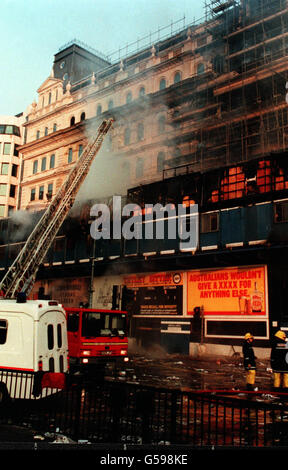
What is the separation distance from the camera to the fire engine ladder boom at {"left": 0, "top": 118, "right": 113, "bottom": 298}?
588 inches

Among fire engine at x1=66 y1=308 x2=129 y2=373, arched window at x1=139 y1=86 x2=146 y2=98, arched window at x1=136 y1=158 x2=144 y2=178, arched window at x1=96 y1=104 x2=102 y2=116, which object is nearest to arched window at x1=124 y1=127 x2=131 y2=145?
arched window at x1=136 y1=158 x2=144 y2=178

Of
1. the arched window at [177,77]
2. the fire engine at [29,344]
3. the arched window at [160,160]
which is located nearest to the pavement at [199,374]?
the fire engine at [29,344]

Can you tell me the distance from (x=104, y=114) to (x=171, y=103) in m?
7.20

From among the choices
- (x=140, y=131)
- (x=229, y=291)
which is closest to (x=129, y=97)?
(x=140, y=131)

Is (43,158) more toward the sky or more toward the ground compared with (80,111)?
more toward the ground

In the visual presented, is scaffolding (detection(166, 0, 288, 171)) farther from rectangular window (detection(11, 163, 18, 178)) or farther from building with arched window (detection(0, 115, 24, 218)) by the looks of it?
rectangular window (detection(11, 163, 18, 178))

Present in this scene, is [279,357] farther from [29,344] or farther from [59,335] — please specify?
[29,344]

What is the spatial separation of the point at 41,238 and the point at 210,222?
9.12 metres

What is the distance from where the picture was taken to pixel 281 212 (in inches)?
741

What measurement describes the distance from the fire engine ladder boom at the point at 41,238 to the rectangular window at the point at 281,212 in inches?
378

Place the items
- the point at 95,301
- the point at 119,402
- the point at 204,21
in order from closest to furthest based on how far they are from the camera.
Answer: the point at 119,402 < the point at 95,301 < the point at 204,21
